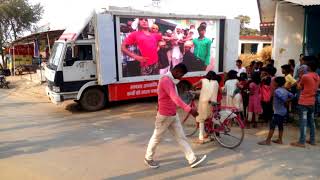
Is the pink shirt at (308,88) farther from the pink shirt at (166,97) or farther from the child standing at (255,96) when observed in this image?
the pink shirt at (166,97)

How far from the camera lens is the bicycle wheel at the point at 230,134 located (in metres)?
6.63

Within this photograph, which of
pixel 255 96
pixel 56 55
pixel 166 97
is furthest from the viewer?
pixel 56 55

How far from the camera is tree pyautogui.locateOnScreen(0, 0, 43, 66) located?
94.5 feet

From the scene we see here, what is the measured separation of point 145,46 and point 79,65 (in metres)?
2.13

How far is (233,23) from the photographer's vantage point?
514 inches

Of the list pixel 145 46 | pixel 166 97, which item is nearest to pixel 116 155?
pixel 166 97

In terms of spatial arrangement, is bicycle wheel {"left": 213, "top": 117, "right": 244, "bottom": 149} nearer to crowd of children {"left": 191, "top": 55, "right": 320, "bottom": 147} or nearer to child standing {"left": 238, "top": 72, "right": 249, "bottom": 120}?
crowd of children {"left": 191, "top": 55, "right": 320, "bottom": 147}

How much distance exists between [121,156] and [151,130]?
219cm

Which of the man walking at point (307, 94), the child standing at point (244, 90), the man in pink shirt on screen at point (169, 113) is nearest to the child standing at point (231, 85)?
the child standing at point (244, 90)

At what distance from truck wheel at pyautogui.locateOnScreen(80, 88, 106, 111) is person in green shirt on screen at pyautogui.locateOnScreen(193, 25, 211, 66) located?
12.0ft

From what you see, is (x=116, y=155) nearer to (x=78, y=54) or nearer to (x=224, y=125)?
(x=224, y=125)

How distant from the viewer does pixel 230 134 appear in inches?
278

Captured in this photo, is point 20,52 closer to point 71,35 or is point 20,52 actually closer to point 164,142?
point 71,35

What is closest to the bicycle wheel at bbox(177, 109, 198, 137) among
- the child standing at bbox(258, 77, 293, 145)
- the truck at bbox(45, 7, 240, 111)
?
the child standing at bbox(258, 77, 293, 145)
